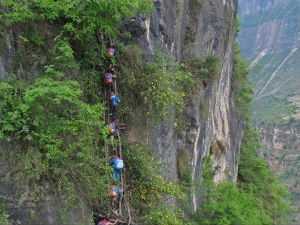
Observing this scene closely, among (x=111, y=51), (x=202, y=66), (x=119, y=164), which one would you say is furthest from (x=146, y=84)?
(x=202, y=66)

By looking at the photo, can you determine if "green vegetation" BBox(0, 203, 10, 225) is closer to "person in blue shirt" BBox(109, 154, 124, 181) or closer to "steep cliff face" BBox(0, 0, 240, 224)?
"steep cliff face" BBox(0, 0, 240, 224)

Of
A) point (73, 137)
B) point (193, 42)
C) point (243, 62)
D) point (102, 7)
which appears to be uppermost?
point (243, 62)

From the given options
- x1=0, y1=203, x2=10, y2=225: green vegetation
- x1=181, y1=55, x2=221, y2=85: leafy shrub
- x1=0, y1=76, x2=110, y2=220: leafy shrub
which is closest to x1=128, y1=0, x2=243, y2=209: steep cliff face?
x1=181, y1=55, x2=221, y2=85: leafy shrub

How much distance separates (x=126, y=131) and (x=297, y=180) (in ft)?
249

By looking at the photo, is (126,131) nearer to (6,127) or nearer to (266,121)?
(6,127)

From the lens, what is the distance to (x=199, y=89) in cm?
1123

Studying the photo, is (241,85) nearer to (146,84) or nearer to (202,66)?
(202,66)

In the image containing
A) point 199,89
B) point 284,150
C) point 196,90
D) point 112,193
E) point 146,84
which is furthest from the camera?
point 284,150

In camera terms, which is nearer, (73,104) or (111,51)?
(73,104)

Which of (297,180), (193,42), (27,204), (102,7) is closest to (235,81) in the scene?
(193,42)

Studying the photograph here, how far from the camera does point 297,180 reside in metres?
75.2

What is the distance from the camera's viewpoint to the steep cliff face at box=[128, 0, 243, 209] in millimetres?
8492

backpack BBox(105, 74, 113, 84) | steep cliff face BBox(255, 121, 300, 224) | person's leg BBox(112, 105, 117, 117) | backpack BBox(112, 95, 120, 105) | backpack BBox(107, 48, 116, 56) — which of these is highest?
backpack BBox(107, 48, 116, 56)

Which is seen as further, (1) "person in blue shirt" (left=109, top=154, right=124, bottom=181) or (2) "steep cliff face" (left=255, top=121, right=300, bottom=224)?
(2) "steep cliff face" (left=255, top=121, right=300, bottom=224)
